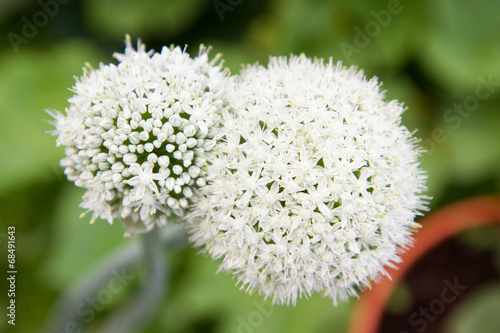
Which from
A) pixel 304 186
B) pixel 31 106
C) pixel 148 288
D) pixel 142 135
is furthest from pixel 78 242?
pixel 304 186

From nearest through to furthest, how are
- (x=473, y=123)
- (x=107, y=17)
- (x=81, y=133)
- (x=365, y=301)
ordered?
(x=81, y=133) < (x=365, y=301) < (x=473, y=123) < (x=107, y=17)

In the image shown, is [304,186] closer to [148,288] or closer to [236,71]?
[148,288]

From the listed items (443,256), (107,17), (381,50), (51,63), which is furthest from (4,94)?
(443,256)

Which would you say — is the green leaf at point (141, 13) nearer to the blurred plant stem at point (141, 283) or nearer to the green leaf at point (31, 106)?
the green leaf at point (31, 106)

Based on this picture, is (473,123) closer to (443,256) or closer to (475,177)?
(475,177)

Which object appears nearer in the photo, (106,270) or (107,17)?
(106,270)

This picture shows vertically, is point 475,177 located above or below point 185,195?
below

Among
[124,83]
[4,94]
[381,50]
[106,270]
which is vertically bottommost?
[106,270]

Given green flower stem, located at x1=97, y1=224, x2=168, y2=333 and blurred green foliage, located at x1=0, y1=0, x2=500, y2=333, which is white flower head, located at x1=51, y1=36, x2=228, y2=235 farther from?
blurred green foliage, located at x1=0, y1=0, x2=500, y2=333
